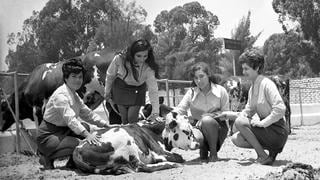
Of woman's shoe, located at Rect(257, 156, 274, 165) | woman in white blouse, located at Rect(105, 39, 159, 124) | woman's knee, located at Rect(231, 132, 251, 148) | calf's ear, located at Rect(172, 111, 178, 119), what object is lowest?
woman's shoe, located at Rect(257, 156, 274, 165)

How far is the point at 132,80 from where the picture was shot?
3934 millimetres

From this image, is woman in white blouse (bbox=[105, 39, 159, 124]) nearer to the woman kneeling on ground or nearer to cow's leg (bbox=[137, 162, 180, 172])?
the woman kneeling on ground

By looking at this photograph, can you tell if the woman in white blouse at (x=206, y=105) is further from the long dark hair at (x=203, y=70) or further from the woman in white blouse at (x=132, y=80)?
the woman in white blouse at (x=132, y=80)

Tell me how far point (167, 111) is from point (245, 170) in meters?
0.92

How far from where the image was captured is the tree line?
159 inches

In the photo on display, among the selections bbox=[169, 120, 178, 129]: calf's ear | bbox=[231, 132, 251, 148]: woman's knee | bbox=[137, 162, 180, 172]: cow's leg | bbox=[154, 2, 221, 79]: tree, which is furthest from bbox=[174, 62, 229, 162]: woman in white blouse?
bbox=[154, 2, 221, 79]: tree

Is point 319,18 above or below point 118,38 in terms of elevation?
above

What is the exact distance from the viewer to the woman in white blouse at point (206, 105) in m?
3.63

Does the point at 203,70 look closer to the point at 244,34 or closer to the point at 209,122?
the point at 209,122

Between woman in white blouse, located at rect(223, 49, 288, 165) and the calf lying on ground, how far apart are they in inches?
27.4

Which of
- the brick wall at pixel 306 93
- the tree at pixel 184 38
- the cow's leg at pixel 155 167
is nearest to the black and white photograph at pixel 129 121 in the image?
the cow's leg at pixel 155 167

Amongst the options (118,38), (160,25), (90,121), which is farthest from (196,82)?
(160,25)

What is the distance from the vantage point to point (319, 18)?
78.2 ft

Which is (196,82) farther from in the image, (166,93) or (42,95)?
(166,93)
